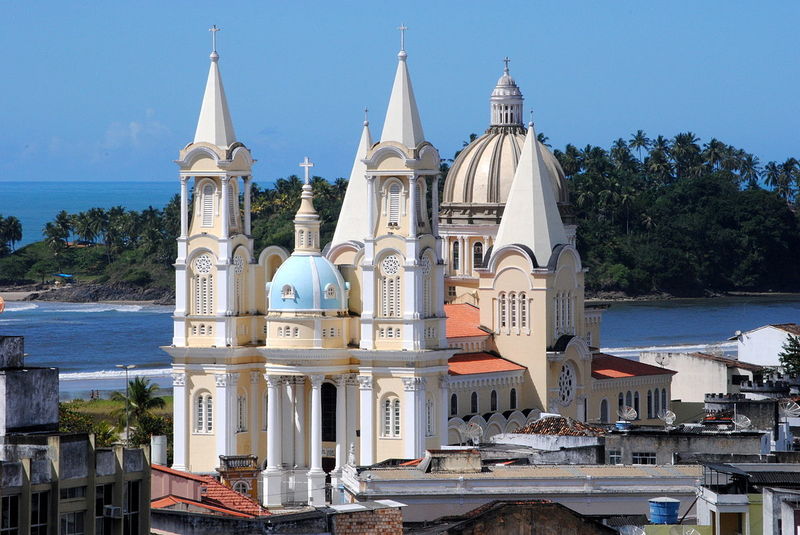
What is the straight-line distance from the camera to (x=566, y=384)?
69.4 meters

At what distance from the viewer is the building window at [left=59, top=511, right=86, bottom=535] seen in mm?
26828

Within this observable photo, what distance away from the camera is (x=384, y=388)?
62406 mm

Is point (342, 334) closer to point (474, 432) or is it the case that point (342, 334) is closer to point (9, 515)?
point (474, 432)

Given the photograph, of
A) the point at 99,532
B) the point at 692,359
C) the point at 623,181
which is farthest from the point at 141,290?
the point at 99,532

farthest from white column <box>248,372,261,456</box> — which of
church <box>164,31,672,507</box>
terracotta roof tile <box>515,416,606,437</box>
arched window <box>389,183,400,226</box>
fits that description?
terracotta roof tile <box>515,416,606,437</box>

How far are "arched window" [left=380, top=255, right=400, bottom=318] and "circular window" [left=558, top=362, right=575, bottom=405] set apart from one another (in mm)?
7828

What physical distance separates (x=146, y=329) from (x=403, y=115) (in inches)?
3282

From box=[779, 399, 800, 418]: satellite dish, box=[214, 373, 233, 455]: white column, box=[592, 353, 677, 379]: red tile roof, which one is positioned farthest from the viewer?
box=[592, 353, 677, 379]: red tile roof

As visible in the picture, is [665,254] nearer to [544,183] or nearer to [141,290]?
[141,290]

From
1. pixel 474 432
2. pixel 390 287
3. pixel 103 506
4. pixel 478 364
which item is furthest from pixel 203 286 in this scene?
pixel 103 506

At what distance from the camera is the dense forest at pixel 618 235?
6122 inches

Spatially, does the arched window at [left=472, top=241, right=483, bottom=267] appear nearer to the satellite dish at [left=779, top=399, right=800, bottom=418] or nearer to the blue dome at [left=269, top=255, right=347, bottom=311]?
the blue dome at [left=269, top=255, right=347, bottom=311]

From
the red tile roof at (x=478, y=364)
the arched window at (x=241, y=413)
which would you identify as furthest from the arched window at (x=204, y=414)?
the red tile roof at (x=478, y=364)

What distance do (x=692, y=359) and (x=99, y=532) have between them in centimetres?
5477
